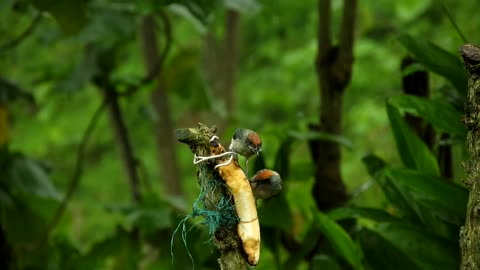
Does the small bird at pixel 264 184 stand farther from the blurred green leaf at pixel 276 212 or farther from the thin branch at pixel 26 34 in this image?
the thin branch at pixel 26 34

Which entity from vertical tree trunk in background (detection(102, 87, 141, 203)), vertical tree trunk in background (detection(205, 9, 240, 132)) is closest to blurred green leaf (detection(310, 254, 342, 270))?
vertical tree trunk in background (detection(102, 87, 141, 203))

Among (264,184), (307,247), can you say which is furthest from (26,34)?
(264,184)

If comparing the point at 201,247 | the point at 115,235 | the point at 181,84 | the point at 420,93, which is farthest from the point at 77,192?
the point at 420,93

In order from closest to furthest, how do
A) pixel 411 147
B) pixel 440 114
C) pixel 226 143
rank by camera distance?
pixel 440 114, pixel 411 147, pixel 226 143

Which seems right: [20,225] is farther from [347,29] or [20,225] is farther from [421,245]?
[421,245]

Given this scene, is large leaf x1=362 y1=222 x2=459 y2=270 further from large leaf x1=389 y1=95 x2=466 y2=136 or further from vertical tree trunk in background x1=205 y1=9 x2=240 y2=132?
vertical tree trunk in background x1=205 y1=9 x2=240 y2=132
